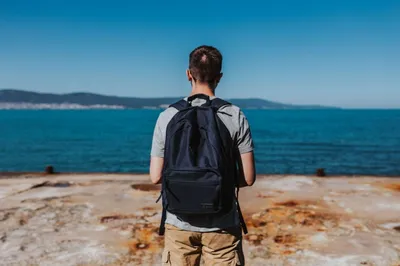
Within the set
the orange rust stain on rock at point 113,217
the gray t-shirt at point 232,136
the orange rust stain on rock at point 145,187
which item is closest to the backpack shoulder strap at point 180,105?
the gray t-shirt at point 232,136

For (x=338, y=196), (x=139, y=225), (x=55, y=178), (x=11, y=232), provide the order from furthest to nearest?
(x=55, y=178)
(x=338, y=196)
(x=139, y=225)
(x=11, y=232)

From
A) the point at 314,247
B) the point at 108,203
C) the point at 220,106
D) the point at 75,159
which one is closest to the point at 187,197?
the point at 220,106

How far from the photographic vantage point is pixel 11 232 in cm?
575

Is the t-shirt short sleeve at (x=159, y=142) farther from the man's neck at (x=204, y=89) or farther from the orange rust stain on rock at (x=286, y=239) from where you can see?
the orange rust stain on rock at (x=286, y=239)

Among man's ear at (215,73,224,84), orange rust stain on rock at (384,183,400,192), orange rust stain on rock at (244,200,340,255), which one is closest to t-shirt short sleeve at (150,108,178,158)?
man's ear at (215,73,224,84)

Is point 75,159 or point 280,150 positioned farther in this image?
point 280,150

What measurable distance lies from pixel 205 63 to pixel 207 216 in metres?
0.95

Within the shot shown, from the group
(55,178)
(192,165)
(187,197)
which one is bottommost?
(55,178)

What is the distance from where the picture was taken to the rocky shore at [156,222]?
16.3ft

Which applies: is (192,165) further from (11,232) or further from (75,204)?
(75,204)

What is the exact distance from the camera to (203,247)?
2.42 m

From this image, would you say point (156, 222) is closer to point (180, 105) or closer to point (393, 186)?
point (180, 105)

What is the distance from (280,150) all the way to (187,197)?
125 ft

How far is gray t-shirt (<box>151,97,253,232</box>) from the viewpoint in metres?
2.32
